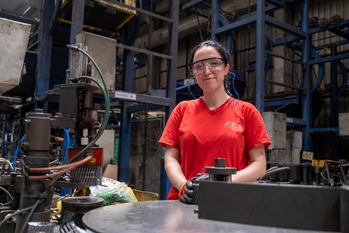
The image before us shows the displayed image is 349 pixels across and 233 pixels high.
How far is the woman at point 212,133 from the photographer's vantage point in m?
1.31

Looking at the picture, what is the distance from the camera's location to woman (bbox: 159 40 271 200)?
1.31 m

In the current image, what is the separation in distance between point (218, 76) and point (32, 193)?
833 mm

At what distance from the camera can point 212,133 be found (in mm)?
1334

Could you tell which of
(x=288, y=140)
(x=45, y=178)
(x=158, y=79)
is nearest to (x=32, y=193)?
(x=45, y=178)

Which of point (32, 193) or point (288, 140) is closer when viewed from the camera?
point (32, 193)

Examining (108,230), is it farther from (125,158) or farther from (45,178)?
(125,158)

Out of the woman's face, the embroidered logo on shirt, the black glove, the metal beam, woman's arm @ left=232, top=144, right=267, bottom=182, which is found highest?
the metal beam

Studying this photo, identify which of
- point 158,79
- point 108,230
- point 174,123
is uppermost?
point 158,79

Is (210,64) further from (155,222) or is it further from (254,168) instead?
(155,222)

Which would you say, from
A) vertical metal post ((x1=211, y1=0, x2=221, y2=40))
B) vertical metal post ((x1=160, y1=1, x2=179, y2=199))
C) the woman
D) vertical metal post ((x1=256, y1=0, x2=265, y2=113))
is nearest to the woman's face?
the woman

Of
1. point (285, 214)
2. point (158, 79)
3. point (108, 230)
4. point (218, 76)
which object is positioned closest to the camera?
point (285, 214)

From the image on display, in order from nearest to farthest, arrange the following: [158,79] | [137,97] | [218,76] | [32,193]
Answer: [32,193]
[218,76]
[137,97]
[158,79]

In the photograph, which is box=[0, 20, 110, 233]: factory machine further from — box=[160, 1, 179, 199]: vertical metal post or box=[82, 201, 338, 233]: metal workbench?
box=[160, 1, 179, 199]: vertical metal post

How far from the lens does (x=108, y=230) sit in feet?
2.21
